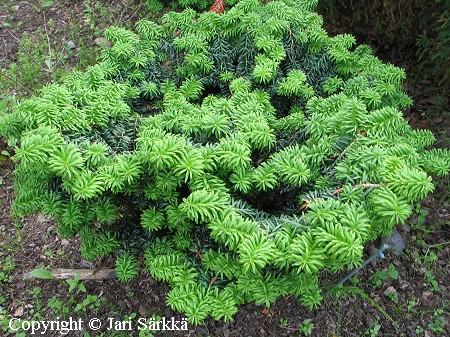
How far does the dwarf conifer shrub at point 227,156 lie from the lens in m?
1.60

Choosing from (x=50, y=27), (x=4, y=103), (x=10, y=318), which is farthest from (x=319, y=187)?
(x=50, y=27)

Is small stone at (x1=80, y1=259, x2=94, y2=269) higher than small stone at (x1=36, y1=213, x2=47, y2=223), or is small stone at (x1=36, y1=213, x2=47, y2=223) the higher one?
small stone at (x1=80, y1=259, x2=94, y2=269)

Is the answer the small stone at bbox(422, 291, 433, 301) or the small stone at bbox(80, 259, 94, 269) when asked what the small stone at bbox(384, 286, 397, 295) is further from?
the small stone at bbox(80, 259, 94, 269)

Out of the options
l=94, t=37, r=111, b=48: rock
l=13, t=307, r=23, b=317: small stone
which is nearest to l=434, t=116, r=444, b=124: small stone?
l=94, t=37, r=111, b=48: rock

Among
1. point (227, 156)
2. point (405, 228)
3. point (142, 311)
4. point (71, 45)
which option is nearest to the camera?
point (227, 156)

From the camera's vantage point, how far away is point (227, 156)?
171cm

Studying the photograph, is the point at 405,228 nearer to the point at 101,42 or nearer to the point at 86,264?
the point at 86,264

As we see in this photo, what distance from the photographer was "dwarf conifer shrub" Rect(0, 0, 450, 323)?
1596 millimetres

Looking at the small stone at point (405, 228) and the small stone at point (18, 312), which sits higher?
the small stone at point (405, 228)

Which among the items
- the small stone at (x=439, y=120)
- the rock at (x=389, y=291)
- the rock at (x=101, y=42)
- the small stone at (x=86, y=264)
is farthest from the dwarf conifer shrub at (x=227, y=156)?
the rock at (x=101, y=42)

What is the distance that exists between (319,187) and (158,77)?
3.81 ft

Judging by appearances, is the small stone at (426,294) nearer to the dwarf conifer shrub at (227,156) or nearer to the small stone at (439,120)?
the dwarf conifer shrub at (227,156)

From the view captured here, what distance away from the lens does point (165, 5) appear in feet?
11.9

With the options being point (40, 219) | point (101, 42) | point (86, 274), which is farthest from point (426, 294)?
point (101, 42)
